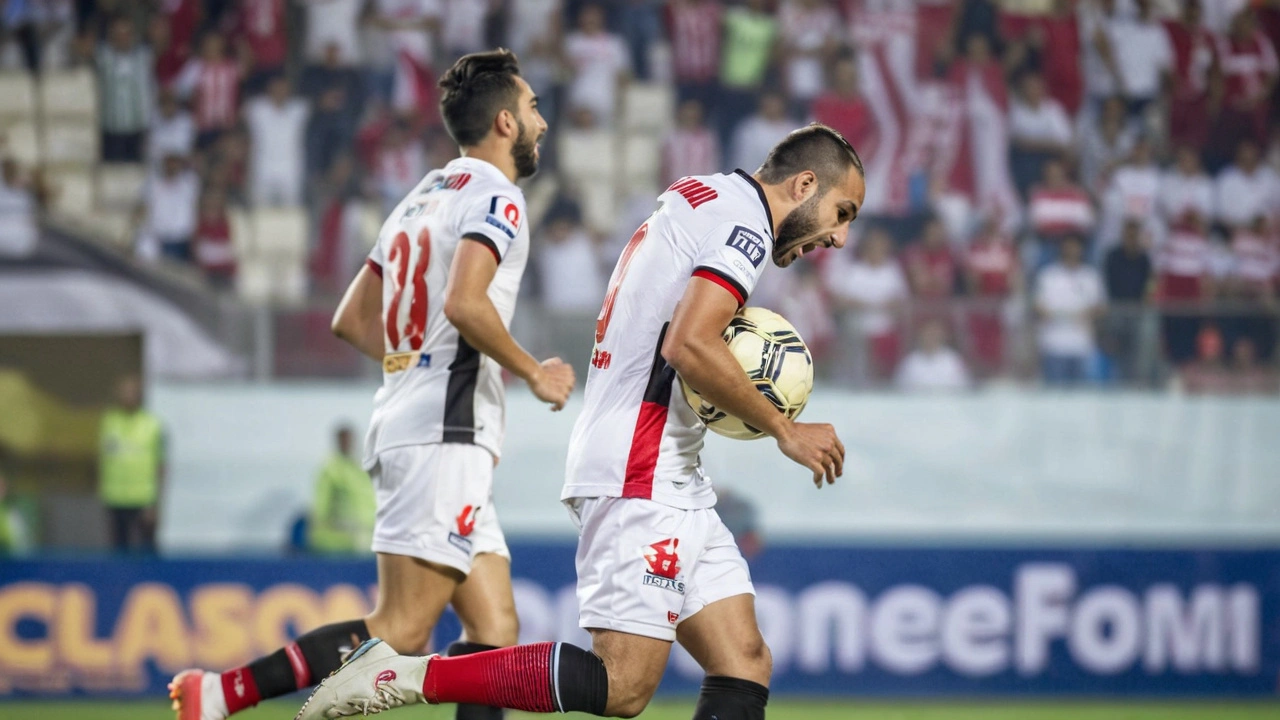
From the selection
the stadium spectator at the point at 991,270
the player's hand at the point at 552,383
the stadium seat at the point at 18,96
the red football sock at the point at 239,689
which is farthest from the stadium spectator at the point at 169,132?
the player's hand at the point at 552,383

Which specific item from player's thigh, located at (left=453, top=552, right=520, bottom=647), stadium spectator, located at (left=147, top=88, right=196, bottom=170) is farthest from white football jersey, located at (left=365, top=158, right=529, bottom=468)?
stadium spectator, located at (left=147, top=88, right=196, bottom=170)

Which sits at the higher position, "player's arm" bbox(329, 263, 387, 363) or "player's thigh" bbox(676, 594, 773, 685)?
"player's arm" bbox(329, 263, 387, 363)

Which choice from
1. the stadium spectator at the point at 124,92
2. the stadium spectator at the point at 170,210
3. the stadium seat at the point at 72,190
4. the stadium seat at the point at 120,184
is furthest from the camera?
the stadium spectator at the point at 124,92

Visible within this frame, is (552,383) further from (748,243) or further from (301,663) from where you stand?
(301,663)

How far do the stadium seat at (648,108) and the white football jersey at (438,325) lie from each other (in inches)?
348

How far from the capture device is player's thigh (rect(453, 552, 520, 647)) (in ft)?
16.4

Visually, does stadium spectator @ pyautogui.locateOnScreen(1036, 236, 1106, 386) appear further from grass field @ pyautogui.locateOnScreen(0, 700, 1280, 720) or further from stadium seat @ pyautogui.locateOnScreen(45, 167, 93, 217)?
stadium seat @ pyautogui.locateOnScreen(45, 167, 93, 217)

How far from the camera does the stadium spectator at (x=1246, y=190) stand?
524 inches

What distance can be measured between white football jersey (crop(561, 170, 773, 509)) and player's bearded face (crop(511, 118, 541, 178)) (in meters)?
0.89

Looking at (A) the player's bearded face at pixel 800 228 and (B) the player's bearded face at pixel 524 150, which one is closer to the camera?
(A) the player's bearded face at pixel 800 228

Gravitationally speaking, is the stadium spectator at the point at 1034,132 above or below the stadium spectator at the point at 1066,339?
above

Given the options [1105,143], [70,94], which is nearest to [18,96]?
[70,94]

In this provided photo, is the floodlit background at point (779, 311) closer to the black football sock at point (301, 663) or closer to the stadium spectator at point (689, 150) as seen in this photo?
the stadium spectator at point (689, 150)

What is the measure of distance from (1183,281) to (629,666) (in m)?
9.67
